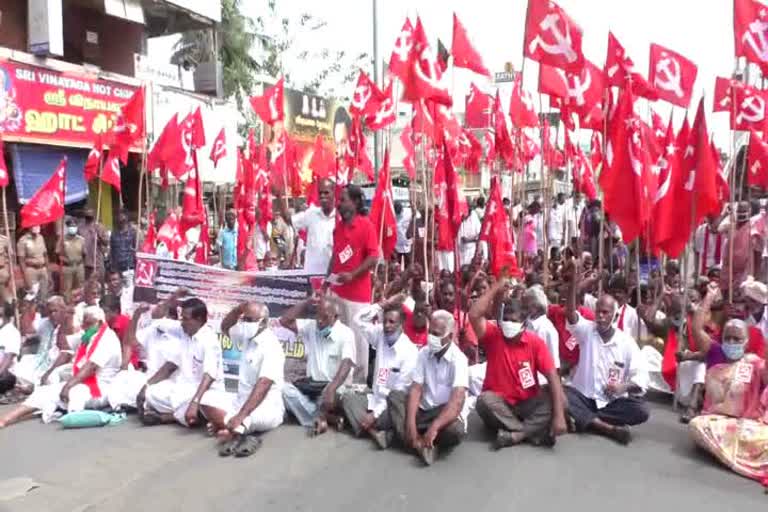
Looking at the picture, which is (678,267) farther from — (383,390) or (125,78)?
(125,78)

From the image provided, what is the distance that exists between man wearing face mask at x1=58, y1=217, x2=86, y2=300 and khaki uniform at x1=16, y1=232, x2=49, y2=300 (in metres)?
0.39

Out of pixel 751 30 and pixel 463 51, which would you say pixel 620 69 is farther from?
pixel 463 51

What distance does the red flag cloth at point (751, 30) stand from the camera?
6629 millimetres

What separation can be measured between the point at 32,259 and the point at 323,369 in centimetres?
579

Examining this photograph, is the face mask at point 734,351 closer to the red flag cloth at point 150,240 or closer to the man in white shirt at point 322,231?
the man in white shirt at point 322,231

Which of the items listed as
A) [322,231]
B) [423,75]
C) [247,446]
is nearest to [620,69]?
[423,75]

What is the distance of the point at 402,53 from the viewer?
7582 millimetres

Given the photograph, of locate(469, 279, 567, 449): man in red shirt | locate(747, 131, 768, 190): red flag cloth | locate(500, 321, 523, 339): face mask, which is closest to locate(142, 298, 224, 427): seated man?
locate(469, 279, 567, 449): man in red shirt

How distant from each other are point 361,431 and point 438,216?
3906 mm

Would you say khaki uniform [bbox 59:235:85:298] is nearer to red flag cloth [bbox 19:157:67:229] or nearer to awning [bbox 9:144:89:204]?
red flag cloth [bbox 19:157:67:229]

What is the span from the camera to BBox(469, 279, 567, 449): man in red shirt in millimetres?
5086

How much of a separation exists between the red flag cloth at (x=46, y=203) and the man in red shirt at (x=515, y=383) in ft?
17.9

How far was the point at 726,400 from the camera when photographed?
503 centimetres

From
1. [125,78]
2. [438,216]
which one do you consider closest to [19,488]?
[438,216]
